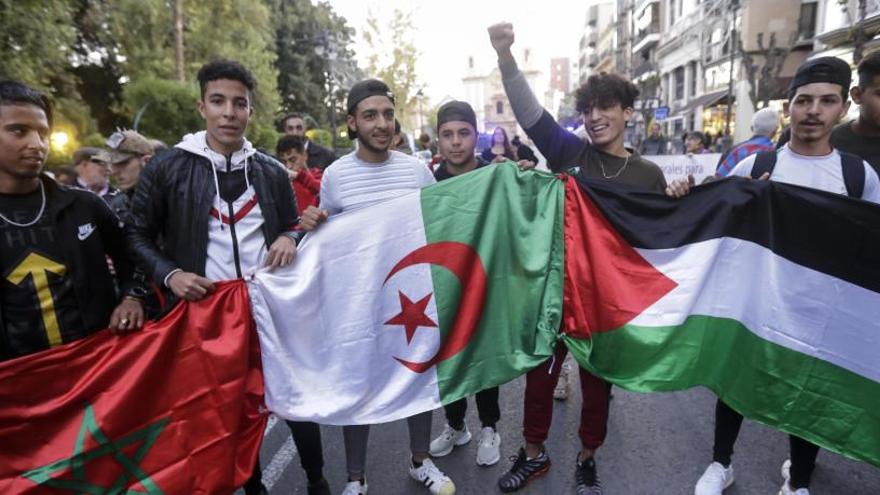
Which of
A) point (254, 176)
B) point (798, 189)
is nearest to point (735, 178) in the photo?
point (798, 189)

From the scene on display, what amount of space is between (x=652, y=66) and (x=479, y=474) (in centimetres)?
4570

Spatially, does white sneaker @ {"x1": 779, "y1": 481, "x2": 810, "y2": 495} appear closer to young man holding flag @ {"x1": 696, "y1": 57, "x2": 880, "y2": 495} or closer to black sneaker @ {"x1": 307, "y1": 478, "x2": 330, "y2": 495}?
young man holding flag @ {"x1": 696, "y1": 57, "x2": 880, "y2": 495}

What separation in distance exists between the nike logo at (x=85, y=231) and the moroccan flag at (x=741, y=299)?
2.17m

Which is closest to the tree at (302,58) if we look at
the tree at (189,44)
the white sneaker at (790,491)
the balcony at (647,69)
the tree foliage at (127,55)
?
the tree foliage at (127,55)

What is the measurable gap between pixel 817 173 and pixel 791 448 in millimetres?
1374

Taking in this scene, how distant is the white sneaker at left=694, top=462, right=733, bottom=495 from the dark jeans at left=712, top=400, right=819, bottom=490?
1.6 inches

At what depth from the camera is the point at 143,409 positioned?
2248 mm

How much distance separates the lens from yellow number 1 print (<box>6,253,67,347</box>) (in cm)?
203

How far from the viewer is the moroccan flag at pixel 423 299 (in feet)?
8.31

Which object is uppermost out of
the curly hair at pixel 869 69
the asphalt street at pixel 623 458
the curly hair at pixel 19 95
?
the curly hair at pixel 19 95

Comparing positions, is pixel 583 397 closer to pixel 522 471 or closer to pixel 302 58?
pixel 522 471

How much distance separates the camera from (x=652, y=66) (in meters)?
42.4

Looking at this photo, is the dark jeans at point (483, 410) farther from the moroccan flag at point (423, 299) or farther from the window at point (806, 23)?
the window at point (806, 23)

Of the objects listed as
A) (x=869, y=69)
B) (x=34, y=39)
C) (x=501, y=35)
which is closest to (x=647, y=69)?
(x=34, y=39)
